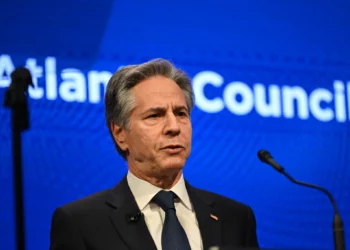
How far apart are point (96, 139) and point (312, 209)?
129cm

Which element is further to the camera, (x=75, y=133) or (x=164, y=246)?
(x=75, y=133)

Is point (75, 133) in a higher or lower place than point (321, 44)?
lower

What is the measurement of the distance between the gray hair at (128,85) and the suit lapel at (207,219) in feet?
1.22

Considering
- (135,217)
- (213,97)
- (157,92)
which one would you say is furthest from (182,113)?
(213,97)

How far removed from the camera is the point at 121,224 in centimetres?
335

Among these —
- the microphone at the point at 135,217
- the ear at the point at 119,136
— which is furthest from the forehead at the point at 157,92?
the microphone at the point at 135,217

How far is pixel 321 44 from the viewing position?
16.5 feet

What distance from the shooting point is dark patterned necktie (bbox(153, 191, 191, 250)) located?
3.29m

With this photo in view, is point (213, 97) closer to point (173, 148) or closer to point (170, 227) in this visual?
point (173, 148)

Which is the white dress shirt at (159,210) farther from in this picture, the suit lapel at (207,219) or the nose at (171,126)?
the nose at (171,126)

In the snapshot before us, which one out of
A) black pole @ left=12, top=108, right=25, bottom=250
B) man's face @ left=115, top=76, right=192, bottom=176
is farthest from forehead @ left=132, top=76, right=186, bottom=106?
black pole @ left=12, top=108, right=25, bottom=250

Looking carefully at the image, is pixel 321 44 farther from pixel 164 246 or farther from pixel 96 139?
pixel 164 246

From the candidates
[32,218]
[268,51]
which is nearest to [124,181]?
[32,218]

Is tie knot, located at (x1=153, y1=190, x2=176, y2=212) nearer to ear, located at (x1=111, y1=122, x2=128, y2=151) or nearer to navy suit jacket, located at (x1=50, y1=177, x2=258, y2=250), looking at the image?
navy suit jacket, located at (x1=50, y1=177, x2=258, y2=250)
